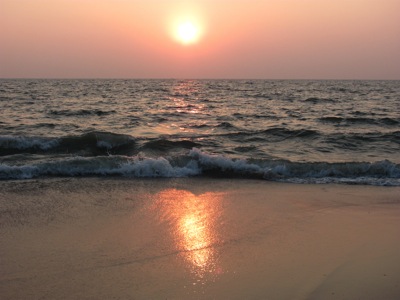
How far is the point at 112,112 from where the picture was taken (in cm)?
2225

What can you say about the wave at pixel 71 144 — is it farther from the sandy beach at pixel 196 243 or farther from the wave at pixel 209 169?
the sandy beach at pixel 196 243

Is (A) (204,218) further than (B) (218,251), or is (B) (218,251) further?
(A) (204,218)

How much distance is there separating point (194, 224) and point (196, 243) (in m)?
0.73

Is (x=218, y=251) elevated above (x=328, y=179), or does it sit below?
above

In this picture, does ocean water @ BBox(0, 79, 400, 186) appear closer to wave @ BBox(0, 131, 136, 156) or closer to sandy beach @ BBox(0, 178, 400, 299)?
wave @ BBox(0, 131, 136, 156)

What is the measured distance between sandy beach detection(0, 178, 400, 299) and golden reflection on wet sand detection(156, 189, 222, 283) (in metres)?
0.01

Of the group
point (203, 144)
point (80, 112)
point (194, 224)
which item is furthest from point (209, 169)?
point (80, 112)

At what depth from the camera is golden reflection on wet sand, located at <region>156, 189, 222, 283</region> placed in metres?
4.40

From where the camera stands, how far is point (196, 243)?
4922mm

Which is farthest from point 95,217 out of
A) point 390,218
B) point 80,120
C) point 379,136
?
point 80,120

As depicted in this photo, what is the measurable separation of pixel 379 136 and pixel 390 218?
1030 cm

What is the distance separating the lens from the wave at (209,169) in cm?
897

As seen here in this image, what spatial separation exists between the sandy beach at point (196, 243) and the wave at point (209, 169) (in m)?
1.17

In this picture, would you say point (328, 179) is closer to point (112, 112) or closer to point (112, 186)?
point (112, 186)
